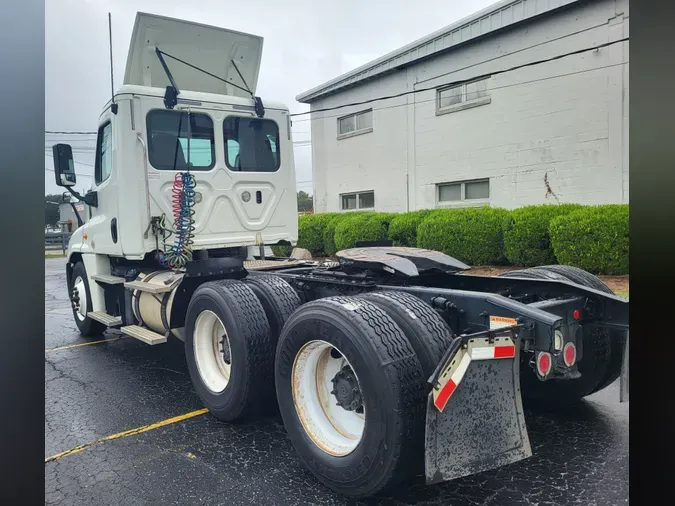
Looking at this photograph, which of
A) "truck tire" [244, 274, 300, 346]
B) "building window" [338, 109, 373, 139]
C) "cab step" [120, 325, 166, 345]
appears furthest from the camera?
"building window" [338, 109, 373, 139]

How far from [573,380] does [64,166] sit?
5.81 meters

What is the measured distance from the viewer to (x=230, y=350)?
4.13m

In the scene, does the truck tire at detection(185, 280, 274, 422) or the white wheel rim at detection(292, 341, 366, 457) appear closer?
the white wheel rim at detection(292, 341, 366, 457)

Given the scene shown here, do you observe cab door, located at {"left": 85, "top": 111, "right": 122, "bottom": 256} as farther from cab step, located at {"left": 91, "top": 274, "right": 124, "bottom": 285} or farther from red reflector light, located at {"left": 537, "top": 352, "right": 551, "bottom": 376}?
red reflector light, located at {"left": 537, "top": 352, "right": 551, "bottom": 376}

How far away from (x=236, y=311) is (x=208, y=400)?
2.87 feet

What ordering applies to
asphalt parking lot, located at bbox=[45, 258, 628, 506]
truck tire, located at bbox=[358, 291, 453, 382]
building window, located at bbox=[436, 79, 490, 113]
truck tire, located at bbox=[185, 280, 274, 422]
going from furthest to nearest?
building window, located at bbox=[436, 79, 490, 113]
truck tire, located at bbox=[185, 280, 274, 422]
asphalt parking lot, located at bbox=[45, 258, 628, 506]
truck tire, located at bbox=[358, 291, 453, 382]

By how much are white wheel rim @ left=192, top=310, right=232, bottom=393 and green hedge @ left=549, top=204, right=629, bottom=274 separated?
6.75 meters

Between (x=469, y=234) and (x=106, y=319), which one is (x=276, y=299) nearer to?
(x=106, y=319)

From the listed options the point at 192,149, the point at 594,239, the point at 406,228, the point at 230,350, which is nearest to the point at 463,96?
the point at 406,228

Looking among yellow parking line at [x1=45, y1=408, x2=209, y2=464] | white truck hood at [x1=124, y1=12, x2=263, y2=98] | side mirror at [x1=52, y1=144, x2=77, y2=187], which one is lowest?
yellow parking line at [x1=45, y1=408, x2=209, y2=464]

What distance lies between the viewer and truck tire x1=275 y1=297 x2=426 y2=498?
2.68 metres

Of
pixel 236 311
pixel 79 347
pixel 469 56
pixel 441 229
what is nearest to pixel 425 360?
pixel 236 311

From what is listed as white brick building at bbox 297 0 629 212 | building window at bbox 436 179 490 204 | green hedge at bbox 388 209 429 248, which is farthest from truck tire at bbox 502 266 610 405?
building window at bbox 436 179 490 204

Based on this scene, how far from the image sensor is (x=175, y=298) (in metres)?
5.23
